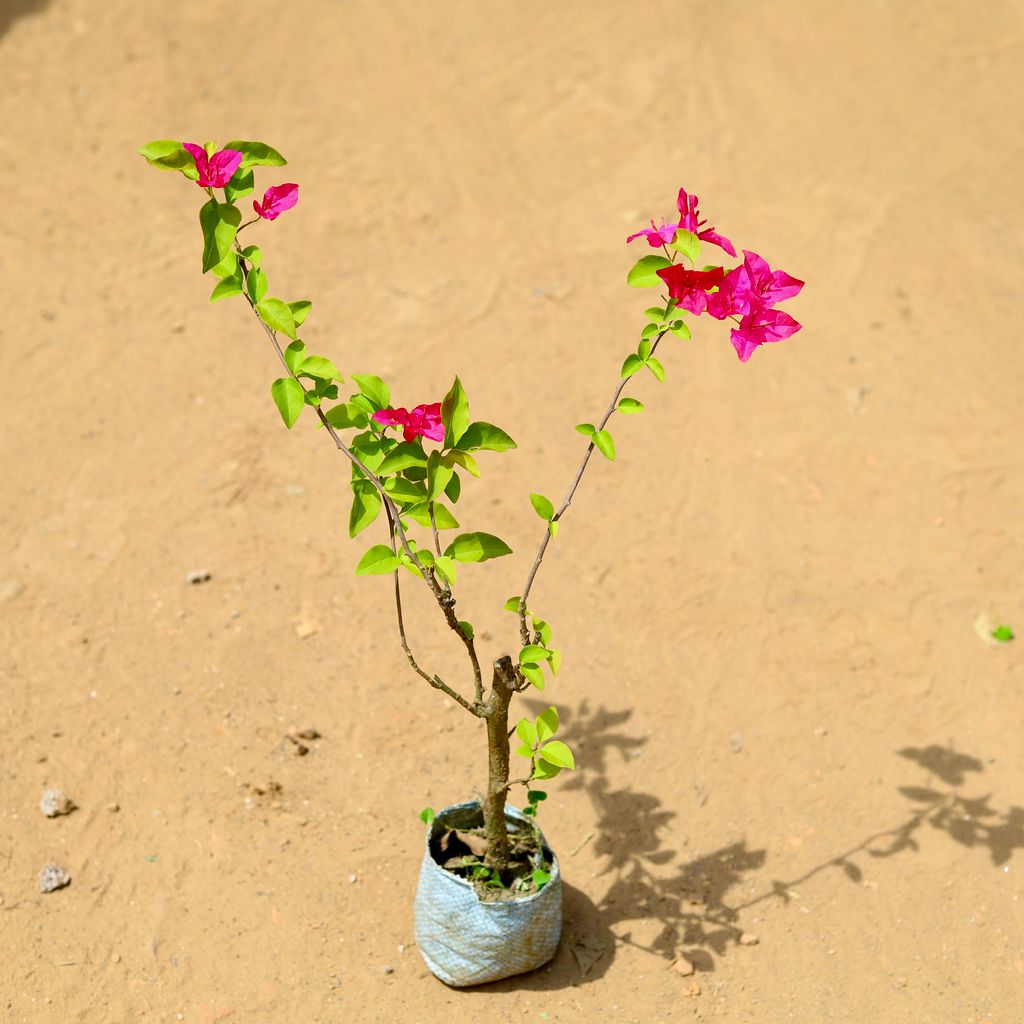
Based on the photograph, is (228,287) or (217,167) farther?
(228,287)

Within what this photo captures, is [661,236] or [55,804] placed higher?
[661,236]

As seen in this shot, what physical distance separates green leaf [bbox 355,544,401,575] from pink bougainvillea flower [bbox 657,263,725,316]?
72cm

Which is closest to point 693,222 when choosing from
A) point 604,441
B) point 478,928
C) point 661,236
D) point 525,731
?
point 661,236

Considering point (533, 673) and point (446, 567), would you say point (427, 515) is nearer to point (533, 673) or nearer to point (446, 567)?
point (446, 567)

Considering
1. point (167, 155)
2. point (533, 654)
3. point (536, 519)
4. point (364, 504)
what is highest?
point (536, 519)

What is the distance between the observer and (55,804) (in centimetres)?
337

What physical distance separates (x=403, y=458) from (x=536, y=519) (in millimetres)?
1872

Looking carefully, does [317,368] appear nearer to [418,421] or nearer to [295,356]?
[295,356]

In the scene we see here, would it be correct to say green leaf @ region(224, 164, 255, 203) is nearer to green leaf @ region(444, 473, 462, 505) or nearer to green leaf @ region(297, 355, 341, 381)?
green leaf @ region(297, 355, 341, 381)

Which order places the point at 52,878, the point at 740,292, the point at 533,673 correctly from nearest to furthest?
the point at 740,292 < the point at 533,673 < the point at 52,878

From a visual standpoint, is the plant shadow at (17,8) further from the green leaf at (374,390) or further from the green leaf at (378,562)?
the green leaf at (378,562)

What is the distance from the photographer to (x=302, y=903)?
10.5ft

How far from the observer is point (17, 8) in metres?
6.79

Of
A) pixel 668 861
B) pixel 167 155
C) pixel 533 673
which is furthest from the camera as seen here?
pixel 668 861
